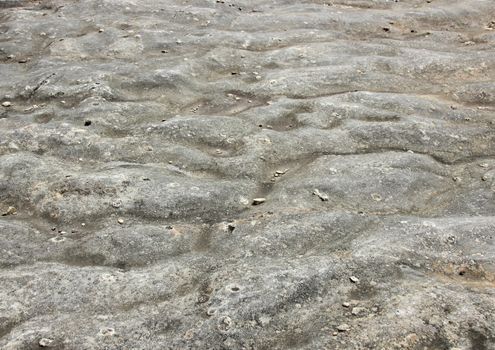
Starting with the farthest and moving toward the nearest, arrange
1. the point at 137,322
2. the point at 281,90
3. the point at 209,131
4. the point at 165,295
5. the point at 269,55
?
the point at 269,55, the point at 281,90, the point at 209,131, the point at 165,295, the point at 137,322

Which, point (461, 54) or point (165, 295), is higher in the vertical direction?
point (461, 54)

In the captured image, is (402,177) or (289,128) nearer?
(402,177)

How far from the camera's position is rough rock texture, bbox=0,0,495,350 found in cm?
605

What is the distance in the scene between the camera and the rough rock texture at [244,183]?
605 centimetres

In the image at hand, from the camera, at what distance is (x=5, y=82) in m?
12.4

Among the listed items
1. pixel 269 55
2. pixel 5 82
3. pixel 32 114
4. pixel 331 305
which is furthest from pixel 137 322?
pixel 269 55

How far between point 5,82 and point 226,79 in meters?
5.24

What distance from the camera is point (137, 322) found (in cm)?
603

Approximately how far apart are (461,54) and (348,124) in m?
5.50

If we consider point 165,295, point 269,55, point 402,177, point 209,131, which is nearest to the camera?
point 165,295

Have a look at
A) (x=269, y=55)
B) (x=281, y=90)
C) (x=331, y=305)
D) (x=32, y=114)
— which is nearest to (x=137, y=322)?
(x=331, y=305)

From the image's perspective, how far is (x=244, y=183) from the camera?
29.4 ft

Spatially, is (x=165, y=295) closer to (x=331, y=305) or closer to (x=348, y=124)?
(x=331, y=305)

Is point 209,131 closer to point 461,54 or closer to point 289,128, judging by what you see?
point 289,128
